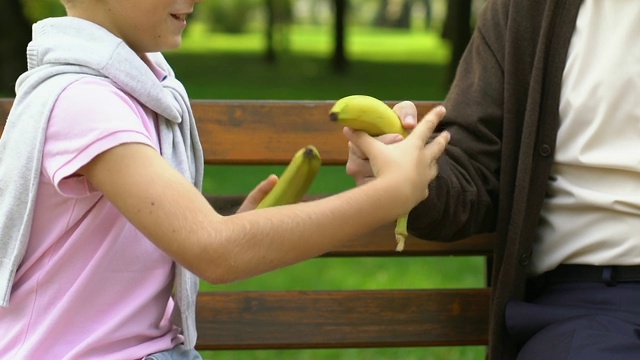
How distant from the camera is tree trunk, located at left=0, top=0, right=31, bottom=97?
51.0ft

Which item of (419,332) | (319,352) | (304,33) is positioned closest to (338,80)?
(319,352)

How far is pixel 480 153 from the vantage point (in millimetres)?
3123

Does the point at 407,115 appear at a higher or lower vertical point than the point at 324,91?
higher

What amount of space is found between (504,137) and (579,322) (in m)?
0.59

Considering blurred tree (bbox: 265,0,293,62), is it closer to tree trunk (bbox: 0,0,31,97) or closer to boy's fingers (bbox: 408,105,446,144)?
tree trunk (bbox: 0,0,31,97)

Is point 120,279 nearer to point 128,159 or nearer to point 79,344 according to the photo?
point 79,344

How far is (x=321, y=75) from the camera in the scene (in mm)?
23750

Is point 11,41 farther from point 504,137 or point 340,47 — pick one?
point 504,137

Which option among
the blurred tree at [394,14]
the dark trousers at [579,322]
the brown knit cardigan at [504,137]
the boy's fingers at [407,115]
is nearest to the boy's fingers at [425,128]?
the boy's fingers at [407,115]

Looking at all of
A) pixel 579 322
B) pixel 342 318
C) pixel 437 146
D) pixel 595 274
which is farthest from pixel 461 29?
pixel 437 146

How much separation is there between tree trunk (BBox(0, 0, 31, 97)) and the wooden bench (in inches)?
490

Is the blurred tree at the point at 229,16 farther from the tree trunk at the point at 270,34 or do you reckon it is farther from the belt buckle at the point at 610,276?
the belt buckle at the point at 610,276

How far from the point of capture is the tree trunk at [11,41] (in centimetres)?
1553

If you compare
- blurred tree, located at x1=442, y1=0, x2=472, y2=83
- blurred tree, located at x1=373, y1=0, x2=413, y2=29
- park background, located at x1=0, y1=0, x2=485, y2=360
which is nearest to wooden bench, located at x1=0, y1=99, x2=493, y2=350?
park background, located at x1=0, y1=0, x2=485, y2=360
